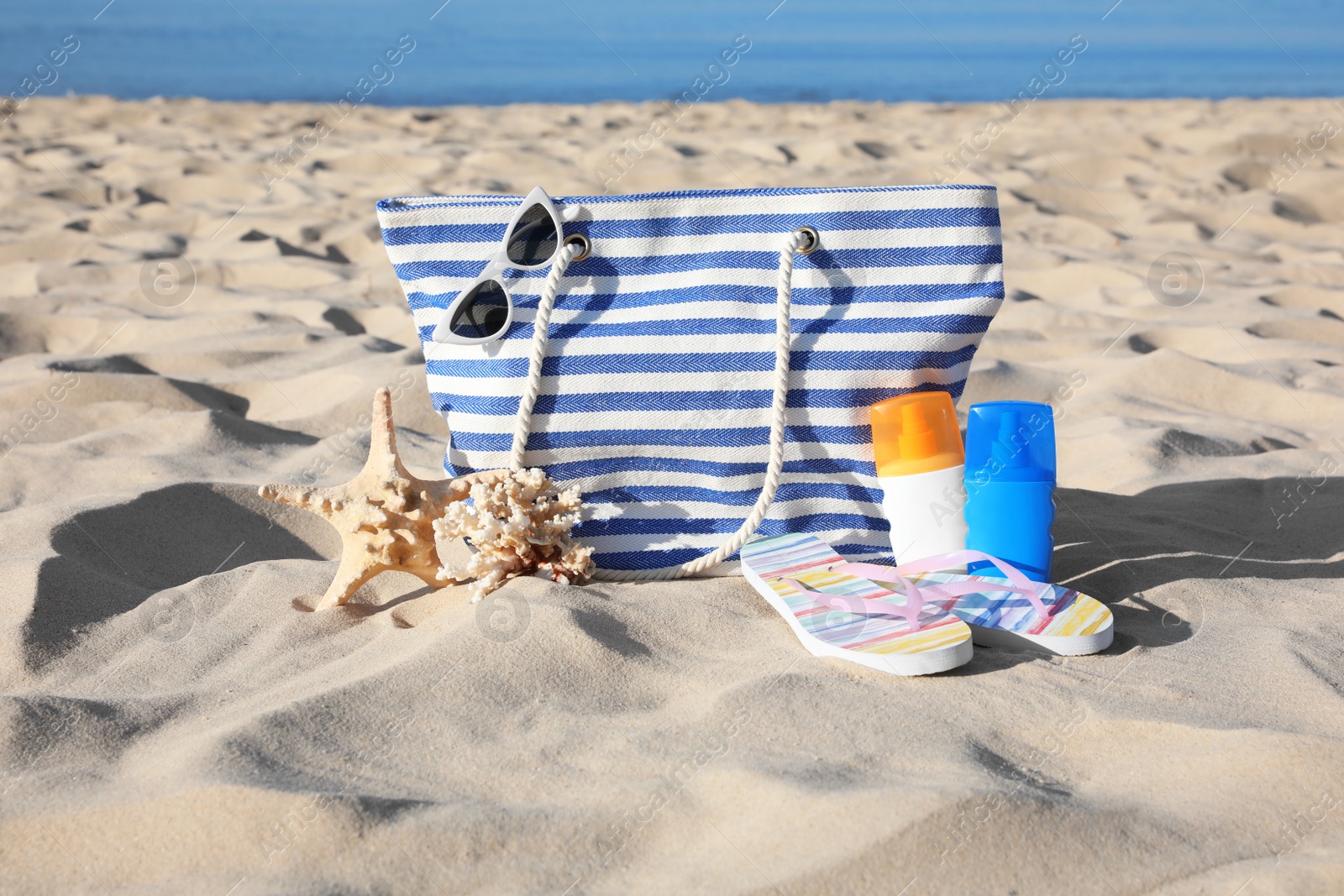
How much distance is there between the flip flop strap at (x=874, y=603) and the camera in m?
1.75

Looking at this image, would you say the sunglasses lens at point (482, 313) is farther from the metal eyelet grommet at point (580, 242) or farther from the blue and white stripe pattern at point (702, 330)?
the metal eyelet grommet at point (580, 242)

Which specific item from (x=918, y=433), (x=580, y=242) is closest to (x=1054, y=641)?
(x=918, y=433)

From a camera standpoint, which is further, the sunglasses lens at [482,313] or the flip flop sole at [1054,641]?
the sunglasses lens at [482,313]

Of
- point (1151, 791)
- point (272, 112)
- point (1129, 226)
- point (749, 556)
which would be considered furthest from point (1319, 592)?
point (272, 112)

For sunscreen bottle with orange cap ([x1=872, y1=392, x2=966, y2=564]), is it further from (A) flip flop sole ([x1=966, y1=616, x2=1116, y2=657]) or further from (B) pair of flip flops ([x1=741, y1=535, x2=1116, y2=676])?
(A) flip flop sole ([x1=966, y1=616, x2=1116, y2=657])

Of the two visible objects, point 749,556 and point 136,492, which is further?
point 136,492

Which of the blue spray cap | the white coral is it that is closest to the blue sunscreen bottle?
the blue spray cap

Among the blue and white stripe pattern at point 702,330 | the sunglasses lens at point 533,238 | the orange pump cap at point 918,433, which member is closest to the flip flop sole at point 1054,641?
the orange pump cap at point 918,433

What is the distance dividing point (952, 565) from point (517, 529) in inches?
30.9

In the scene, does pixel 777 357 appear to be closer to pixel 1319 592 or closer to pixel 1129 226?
pixel 1319 592

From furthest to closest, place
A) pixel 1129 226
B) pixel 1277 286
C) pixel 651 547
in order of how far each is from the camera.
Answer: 1. pixel 1129 226
2. pixel 1277 286
3. pixel 651 547

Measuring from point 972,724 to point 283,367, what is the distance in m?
3.01

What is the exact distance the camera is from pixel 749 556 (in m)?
→ 2.03

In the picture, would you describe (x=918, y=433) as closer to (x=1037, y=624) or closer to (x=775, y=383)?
(x=775, y=383)
